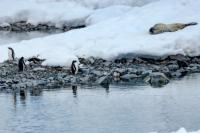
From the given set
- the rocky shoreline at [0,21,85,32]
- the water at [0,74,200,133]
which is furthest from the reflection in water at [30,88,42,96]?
the rocky shoreline at [0,21,85,32]

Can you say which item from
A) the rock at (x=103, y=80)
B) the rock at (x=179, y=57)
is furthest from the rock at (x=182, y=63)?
the rock at (x=103, y=80)

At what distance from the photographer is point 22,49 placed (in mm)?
28781

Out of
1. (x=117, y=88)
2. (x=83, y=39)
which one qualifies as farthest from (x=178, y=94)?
(x=83, y=39)

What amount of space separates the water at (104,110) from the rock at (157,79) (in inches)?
28.3

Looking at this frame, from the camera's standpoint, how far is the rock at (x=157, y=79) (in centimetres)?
2202

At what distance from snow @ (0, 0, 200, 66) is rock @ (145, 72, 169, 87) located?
150 inches

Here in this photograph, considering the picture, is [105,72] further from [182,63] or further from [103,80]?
[182,63]

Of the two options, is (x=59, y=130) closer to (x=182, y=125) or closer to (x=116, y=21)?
(x=182, y=125)

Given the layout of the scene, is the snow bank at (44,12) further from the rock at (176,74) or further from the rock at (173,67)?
the rock at (176,74)

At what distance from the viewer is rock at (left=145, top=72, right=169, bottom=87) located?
2202 centimetres

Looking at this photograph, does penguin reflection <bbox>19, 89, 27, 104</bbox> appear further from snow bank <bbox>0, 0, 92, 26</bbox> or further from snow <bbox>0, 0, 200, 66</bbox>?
snow bank <bbox>0, 0, 92, 26</bbox>

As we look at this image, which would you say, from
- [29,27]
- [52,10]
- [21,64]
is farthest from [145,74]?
[52,10]

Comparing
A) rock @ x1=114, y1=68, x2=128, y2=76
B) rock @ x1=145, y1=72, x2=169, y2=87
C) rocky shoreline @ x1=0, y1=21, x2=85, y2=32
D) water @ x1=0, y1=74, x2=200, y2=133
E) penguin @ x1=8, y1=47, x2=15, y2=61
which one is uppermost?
rocky shoreline @ x1=0, y1=21, x2=85, y2=32

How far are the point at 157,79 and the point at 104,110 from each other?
5430 millimetres
